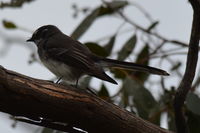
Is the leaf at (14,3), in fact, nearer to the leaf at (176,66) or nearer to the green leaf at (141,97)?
the green leaf at (141,97)

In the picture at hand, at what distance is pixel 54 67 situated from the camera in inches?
Result: 163

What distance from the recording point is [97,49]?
15.6 feet

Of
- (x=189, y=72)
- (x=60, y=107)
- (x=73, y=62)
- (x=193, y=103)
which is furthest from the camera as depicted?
(x=193, y=103)

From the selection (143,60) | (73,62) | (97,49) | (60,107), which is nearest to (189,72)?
(60,107)

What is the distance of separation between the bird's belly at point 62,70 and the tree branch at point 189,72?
3.09 ft

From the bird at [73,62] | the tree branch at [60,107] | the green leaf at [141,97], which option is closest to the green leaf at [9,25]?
the bird at [73,62]

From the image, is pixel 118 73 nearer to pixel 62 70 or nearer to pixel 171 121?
pixel 171 121

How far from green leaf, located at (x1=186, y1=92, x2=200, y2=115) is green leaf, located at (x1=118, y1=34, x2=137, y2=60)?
0.88 metres

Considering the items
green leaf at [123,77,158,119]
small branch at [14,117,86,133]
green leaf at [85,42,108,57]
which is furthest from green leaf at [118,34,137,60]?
small branch at [14,117,86,133]

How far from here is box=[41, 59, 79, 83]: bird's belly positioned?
407cm

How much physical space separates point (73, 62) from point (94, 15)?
1170 mm

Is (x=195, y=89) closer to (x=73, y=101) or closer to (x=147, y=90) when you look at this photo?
(x=147, y=90)

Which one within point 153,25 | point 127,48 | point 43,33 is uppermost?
point 153,25

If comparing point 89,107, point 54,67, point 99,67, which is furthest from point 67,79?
point 89,107
